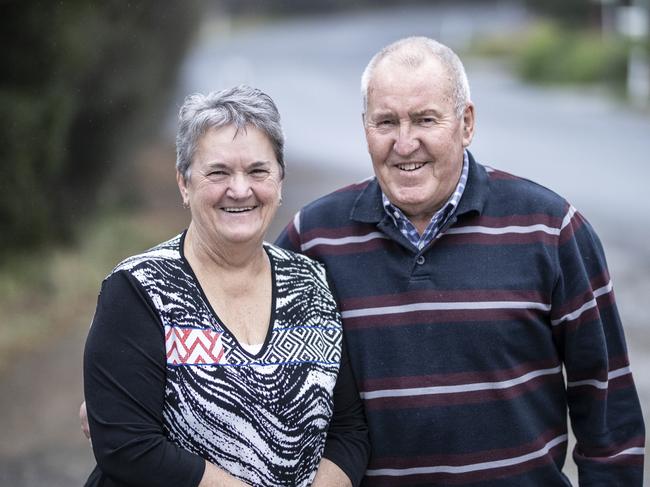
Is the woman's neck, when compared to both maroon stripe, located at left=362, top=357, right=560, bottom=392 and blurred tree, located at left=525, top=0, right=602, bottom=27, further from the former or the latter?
blurred tree, located at left=525, top=0, right=602, bottom=27

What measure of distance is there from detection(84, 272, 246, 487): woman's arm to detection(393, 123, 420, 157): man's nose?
0.84 m

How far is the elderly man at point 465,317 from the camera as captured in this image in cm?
272

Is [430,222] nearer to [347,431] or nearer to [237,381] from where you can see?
[347,431]

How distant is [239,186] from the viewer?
8.38ft

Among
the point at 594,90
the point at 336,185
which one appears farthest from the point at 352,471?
the point at 594,90

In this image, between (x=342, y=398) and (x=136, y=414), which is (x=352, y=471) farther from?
(x=136, y=414)

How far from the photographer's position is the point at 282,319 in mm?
2631

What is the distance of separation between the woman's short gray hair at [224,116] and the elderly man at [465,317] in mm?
350

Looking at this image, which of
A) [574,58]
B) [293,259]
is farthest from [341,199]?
[574,58]

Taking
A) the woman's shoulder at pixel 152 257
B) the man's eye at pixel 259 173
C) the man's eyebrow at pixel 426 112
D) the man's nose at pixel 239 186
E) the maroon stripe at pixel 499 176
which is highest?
the man's eyebrow at pixel 426 112

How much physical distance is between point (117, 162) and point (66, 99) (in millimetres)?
1782

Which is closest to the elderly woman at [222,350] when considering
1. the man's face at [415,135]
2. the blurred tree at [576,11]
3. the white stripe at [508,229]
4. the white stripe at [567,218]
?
the man's face at [415,135]

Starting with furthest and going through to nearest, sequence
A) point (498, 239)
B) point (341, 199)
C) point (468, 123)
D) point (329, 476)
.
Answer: point (341, 199) < point (468, 123) < point (498, 239) < point (329, 476)

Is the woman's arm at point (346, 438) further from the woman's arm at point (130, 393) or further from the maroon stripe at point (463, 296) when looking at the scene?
the woman's arm at point (130, 393)
